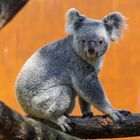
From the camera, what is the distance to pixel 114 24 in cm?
481

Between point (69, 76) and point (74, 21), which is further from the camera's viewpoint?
point (74, 21)

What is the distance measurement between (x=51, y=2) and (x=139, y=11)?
1.21 m

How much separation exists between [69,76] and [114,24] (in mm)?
706

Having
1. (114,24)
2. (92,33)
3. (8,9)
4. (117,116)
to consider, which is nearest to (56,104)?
(117,116)

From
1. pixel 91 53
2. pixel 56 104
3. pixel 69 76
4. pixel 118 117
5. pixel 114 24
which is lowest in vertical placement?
pixel 118 117

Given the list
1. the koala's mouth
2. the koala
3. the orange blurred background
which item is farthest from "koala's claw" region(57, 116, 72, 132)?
the orange blurred background

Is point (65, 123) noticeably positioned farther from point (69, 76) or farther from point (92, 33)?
point (92, 33)

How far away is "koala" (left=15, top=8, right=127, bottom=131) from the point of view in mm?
4297

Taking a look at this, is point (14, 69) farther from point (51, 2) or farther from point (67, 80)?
point (67, 80)

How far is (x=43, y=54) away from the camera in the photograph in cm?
464

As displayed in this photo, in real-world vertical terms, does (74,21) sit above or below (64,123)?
above

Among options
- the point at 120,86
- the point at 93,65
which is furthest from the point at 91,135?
the point at 120,86

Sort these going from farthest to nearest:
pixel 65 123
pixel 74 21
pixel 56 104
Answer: pixel 74 21
pixel 56 104
pixel 65 123

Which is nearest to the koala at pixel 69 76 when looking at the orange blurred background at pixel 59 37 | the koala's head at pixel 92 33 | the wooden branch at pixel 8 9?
the koala's head at pixel 92 33
